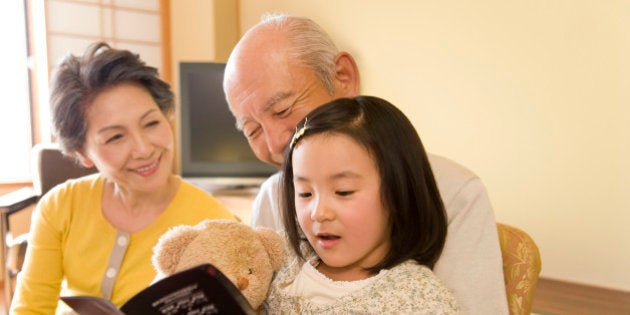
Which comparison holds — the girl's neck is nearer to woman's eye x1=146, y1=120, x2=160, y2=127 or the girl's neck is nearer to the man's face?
the man's face

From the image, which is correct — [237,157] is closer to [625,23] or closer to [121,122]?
[121,122]

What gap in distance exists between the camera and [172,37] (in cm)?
440

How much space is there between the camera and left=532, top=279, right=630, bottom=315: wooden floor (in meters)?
1.73

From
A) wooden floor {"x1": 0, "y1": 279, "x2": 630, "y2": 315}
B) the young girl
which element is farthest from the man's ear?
wooden floor {"x1": 0, "y1": 279, "x2": 630, "y2": 315}

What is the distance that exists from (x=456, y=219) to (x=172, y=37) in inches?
151

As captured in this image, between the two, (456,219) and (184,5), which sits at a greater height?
(184,5)

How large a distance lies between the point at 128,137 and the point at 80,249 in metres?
0.36

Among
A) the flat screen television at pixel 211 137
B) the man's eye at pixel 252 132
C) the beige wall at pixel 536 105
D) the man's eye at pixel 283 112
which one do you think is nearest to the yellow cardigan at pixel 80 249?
the man's eye at pixel 252 132

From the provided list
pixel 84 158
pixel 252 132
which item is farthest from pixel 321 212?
pixel 84 158

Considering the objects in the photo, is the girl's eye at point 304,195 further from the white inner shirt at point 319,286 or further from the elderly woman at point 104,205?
the elderly woman at point 104,205

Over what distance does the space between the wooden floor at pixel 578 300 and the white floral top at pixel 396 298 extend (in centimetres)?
101

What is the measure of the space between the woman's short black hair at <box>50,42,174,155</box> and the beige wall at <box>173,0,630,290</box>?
4.95 ft

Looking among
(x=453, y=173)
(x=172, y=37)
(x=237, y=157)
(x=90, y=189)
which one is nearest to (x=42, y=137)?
(x=172, y=37)

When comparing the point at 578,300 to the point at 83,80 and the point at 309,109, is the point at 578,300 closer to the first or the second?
the point at 309,109
